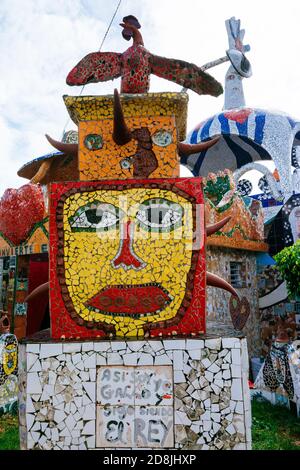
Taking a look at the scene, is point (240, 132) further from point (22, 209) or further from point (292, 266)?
point (22, 209)

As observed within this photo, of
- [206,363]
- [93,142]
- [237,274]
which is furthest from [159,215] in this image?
[237,274]

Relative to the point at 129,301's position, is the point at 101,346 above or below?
below

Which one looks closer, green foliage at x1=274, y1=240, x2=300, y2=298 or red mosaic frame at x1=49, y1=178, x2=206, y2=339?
red mosaic frame at x1=49, y1=178, x2=206, y2=339

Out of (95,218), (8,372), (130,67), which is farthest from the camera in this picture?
(8,372)

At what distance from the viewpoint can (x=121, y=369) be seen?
500cm

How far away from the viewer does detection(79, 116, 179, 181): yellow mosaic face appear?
5.78m

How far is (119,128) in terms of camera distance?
550cm

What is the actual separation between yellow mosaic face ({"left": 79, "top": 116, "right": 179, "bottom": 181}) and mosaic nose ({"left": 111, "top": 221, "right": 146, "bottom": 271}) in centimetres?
93

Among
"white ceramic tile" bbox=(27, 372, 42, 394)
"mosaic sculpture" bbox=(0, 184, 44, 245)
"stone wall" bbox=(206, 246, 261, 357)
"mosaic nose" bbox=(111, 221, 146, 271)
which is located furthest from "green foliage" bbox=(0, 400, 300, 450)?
"mosaic sculpture" bbox=(0, 184, 44, 245)

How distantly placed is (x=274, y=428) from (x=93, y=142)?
19.6 feet

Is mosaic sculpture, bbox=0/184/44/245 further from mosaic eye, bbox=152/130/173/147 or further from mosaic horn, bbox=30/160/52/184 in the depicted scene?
mosaic eye, bbox=152/130/173/147

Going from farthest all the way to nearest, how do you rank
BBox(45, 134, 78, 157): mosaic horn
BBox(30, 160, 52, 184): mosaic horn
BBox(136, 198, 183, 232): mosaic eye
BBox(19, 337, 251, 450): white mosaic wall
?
1. BBox(30, 160, 52, 184): mosaic horn
2. BBox(45, 134, 78, 157): mosaic horn
3. BBox(136, 198, 183, 232): mosaic eye
4. BBox(19, 337, 251, 450): white mosaic wall

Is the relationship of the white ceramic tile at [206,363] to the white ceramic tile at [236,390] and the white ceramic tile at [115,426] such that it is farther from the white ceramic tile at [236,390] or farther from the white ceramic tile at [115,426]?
the white ceramic tile at [115,426]
